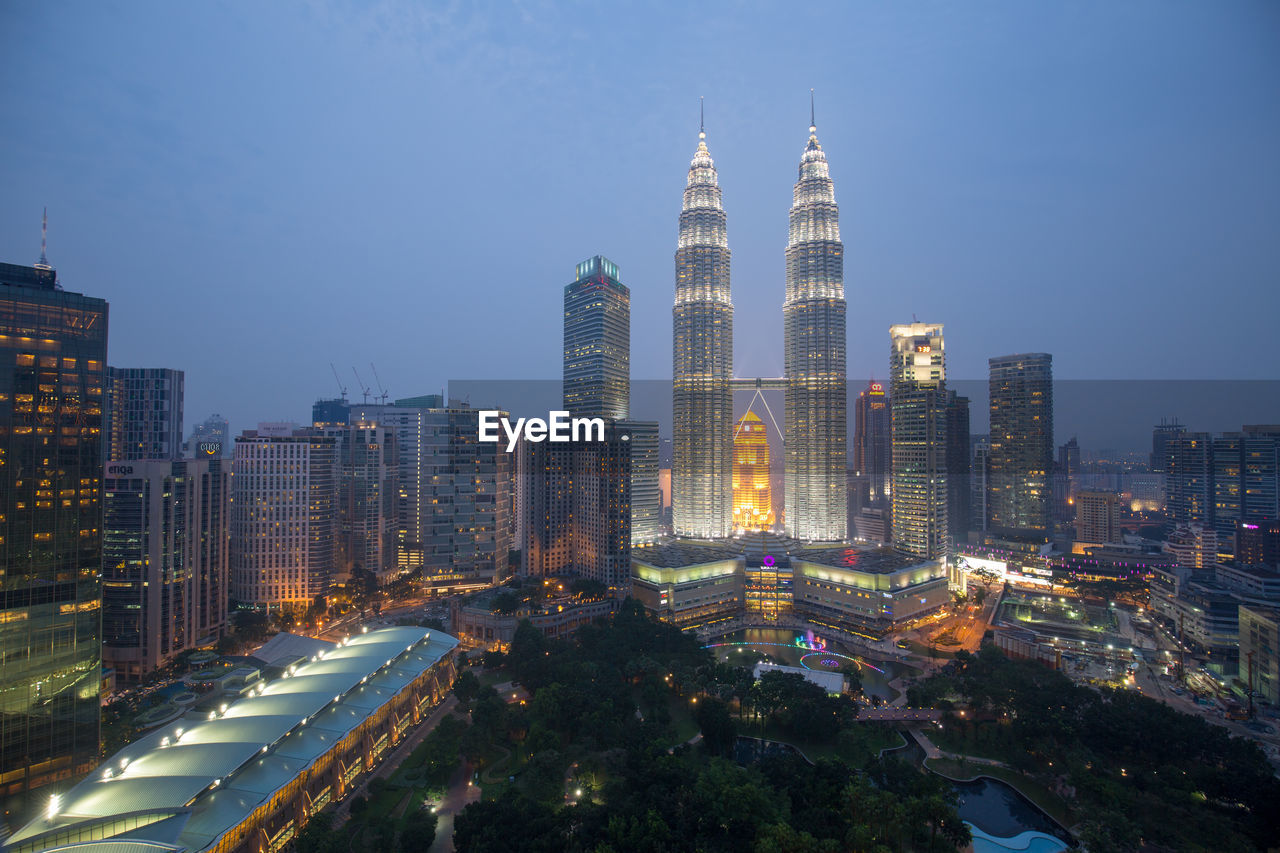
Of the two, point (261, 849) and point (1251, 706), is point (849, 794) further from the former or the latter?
point (1251, 706)

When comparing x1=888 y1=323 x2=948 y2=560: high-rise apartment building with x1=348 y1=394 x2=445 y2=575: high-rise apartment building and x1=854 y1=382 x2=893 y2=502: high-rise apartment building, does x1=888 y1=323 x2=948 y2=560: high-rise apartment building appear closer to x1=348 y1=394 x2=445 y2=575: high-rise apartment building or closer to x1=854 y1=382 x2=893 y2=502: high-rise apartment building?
x1=854 y1=382 x2=893 y2=502: high-rise apartment building

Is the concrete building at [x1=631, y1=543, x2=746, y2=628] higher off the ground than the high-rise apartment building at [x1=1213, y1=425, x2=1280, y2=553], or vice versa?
the high-rise apartment building at [x1=1213, y1=425, x2=1280, y2=553]

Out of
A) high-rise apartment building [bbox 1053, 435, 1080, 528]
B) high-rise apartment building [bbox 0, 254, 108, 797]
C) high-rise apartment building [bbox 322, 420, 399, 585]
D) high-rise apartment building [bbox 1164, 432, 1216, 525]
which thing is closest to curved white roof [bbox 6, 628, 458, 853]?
high-rise apartment building [bbox 0, 254, 108, 797]

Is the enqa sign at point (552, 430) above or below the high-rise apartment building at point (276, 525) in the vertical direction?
above

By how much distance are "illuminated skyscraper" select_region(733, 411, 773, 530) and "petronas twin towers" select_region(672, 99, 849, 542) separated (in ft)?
15.0

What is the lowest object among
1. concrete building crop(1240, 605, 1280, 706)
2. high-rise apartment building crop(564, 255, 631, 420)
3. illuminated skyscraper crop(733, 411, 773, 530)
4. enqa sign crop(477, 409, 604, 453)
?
concrete building crop(1240, 605, 1280, 706)

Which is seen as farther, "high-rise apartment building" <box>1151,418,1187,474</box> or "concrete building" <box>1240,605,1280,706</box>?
"high-rise apartment building" <box>1151,418,1187,474</box>

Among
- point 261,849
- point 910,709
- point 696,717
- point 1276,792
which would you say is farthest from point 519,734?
point 1276,792

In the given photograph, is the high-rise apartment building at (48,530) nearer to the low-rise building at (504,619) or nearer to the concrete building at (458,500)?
the low-rise building at (504,619)

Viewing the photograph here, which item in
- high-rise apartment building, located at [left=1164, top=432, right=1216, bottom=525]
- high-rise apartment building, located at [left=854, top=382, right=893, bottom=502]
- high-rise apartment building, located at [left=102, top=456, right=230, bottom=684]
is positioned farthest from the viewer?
high-rise apartment building, located at [left=854, top=382, right=893, bottom=502]

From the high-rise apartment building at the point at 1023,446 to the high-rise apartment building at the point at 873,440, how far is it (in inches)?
623

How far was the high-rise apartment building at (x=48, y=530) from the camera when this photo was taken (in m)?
15.6

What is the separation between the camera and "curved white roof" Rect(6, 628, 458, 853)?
12.7 metres

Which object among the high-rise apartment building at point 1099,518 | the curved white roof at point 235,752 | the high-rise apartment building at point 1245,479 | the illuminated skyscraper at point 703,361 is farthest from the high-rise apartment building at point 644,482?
the high-rise apartment building at point 1245,479
